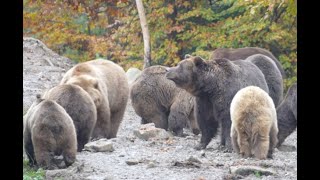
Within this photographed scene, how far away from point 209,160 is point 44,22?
16430 millimetres

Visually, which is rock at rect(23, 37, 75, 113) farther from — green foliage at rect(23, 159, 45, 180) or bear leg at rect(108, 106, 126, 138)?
green foliage at rect(23, 159, 45, 180)

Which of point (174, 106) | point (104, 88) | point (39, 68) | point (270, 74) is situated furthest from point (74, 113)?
point (39, 68)

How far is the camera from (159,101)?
14906 millimetres

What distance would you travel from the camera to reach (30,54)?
74.8 feet

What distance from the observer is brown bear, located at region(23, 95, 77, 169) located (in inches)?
372

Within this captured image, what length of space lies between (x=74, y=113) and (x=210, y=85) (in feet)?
8.79

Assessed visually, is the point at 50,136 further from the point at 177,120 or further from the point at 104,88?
the point at 177,120

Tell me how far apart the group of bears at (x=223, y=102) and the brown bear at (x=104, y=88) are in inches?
28.6

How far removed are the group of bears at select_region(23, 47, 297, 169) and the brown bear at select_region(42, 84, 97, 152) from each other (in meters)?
0.01

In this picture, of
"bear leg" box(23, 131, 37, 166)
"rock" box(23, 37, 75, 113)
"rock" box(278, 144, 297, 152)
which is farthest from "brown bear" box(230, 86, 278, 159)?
"rock" box(23, 37, 75, 113)

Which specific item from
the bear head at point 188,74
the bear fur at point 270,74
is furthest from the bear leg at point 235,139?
the bear fur at point 270,74

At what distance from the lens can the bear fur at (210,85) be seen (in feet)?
40.3

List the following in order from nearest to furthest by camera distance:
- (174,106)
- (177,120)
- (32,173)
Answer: (32,173)
(177,120)
(174,106)
